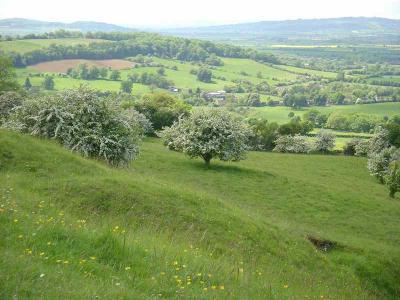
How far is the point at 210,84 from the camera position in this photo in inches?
6796

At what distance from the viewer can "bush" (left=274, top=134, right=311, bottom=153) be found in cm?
7581

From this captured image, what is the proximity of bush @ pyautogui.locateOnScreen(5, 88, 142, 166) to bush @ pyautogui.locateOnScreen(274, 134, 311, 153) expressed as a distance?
47.6 meters

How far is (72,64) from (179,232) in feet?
471

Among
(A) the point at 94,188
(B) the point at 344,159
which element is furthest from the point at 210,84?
(A) the point at 94,188

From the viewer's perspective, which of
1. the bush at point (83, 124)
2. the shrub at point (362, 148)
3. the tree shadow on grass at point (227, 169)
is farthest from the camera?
the shrub at point (362, 148)

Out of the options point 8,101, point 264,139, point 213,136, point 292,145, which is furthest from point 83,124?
point 264,139

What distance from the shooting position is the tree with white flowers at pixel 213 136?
1774 inches

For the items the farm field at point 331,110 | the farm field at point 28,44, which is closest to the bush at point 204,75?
the farm field at point 331,110

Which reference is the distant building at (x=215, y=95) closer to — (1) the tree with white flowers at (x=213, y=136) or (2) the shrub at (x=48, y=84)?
(2) the shrub at (x=48, y=84)

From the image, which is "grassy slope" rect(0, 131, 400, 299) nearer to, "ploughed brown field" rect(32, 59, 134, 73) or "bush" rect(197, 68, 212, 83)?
"ploughed brown field" rect(32, 59, 134, 73)

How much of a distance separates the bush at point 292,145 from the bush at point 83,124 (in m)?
47.6

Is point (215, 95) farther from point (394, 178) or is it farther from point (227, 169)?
point (394, 178)

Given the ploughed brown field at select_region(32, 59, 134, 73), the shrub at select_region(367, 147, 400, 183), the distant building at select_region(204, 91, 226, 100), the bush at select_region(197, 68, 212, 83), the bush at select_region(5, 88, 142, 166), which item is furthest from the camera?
the bush at select_region(197, 68, 212, 83)

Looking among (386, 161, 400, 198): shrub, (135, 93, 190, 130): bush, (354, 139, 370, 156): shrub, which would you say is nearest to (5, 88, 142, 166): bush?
(386, 161, 400, 198): shrub
